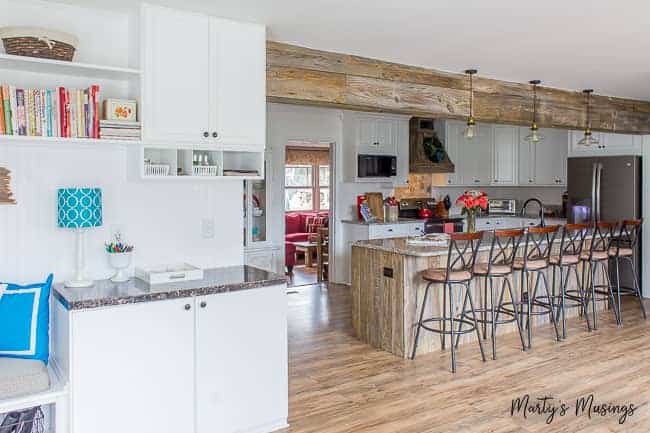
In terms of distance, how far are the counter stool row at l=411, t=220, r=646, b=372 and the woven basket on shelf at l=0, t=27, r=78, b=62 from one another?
290cm

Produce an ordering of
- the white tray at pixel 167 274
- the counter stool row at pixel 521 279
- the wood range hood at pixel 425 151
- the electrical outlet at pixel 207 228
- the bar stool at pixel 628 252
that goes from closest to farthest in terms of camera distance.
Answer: the white tray at pixel 167 274, the electrical outlet at pixel 207 228, the counter stool row at pixel 521 279, the bar stool at pixel 628 252, the wood range hood at pixel 425 151

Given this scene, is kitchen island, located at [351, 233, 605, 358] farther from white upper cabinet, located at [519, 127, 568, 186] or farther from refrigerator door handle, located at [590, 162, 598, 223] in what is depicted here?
white upper cabinet, located at [519, 127, 568, 186]

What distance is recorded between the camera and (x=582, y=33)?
3535 mm

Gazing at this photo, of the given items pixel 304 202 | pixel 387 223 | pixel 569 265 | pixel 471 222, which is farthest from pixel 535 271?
pixel 304 202

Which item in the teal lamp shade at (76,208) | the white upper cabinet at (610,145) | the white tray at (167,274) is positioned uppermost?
the white upper cabinet at (610,145)

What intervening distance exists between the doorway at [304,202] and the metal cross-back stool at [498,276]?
4.00 m

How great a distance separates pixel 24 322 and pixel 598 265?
19.0ft

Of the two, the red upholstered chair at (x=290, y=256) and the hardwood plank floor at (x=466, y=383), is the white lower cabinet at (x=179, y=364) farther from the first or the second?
the red upholstered chair at (x=290, y=256)

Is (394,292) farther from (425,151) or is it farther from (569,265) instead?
(425,151)

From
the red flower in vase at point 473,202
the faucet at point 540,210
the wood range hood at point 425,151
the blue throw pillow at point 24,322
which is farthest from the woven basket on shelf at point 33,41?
the wood range hood at point 425,151

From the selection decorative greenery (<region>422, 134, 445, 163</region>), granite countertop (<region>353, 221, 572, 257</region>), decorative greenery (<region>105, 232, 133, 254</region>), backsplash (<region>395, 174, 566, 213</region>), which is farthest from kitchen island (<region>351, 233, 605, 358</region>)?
backsplash (<region>395, 174, 566, 213</region>)

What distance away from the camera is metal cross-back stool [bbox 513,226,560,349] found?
4902 mm

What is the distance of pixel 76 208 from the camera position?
2.90m

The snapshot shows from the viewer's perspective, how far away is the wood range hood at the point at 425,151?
8.14m
